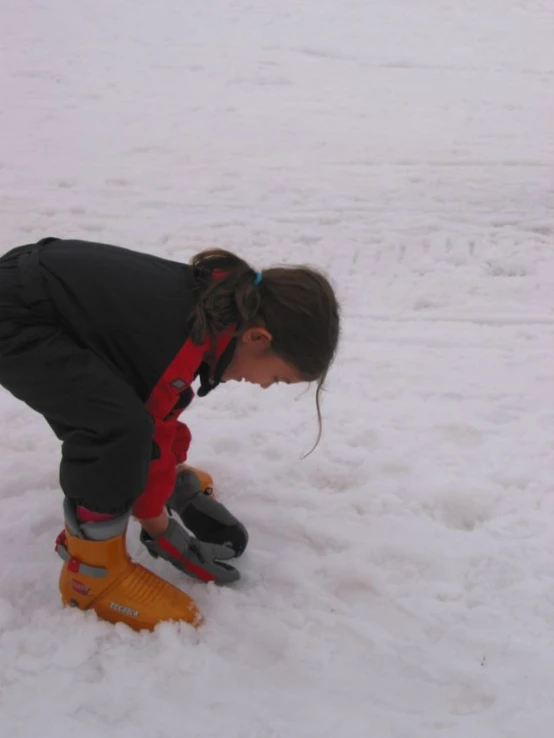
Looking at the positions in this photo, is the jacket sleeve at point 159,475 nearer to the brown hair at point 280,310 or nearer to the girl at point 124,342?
the girl at point 124,342

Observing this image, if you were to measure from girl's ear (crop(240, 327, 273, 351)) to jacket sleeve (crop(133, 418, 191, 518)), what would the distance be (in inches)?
13.2

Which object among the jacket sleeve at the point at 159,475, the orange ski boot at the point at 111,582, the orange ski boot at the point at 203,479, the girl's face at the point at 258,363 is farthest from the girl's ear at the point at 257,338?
the orange ski boot at the point at 203,479

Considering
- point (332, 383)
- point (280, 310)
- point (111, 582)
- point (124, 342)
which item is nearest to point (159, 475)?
point (111, 582)

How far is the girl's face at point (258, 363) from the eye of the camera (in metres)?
1.85

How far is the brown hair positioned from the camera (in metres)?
1.81

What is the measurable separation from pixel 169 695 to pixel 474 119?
581 centimetres

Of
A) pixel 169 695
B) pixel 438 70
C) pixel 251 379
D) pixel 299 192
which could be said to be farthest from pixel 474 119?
pixel 169 695

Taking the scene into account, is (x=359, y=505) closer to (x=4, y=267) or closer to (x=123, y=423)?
(x=123, y=423)

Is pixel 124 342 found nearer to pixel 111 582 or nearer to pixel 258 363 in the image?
pixel 258 363

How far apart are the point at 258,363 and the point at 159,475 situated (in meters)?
0.42

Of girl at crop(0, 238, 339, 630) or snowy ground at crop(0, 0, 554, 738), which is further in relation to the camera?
snowy ground at crop(0, 0, 554, 738)

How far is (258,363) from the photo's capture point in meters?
1.91

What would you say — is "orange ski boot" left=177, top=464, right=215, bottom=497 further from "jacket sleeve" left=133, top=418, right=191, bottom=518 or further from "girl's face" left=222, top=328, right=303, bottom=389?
"girl's face" left=222, top=328, right=303, bottom=389

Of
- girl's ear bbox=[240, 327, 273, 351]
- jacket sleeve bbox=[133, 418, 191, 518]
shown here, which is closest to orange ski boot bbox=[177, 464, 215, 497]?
jacket sleeve bbox=[133, 418, 191, 518]
